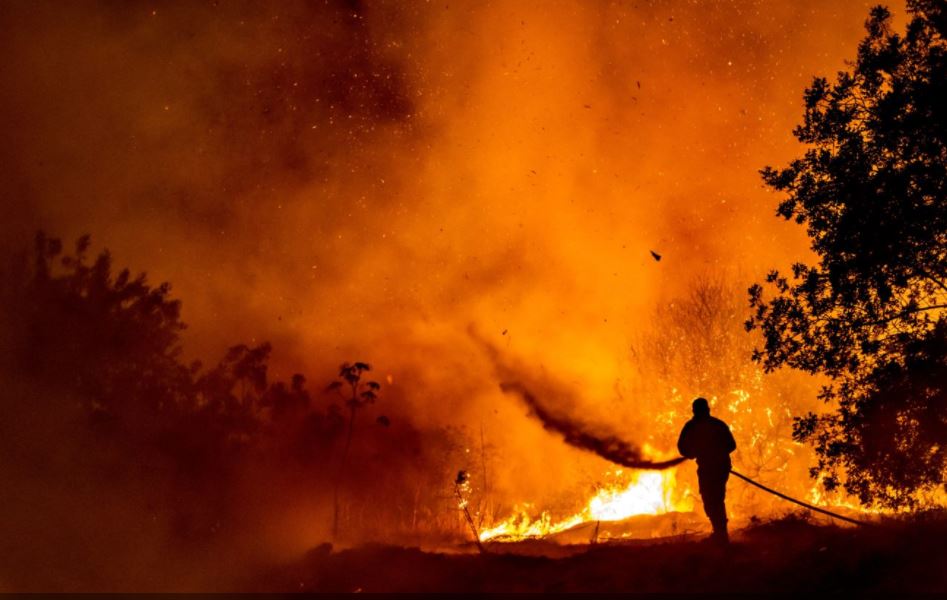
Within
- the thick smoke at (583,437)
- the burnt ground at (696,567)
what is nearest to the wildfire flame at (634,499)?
the thick smoke at (583,437)

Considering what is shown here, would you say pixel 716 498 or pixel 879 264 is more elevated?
pixel 879 264

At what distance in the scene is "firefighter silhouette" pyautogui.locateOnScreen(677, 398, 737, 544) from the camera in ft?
34.4

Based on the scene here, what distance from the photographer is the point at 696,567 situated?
10312 mm

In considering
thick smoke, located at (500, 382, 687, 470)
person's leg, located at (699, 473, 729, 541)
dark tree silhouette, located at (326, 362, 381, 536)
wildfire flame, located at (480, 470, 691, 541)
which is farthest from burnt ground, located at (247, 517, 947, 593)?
dark tree silhouette, located at (326, 362, 381, 536)

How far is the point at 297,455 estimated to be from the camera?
3612 centimetres

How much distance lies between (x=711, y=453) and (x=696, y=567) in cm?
148

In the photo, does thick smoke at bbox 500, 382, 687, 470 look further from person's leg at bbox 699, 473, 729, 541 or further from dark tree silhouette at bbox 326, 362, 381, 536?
person's leg at bbox 699, 473, 729, 541

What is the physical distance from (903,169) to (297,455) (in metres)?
30.7

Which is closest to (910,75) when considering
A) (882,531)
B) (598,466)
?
(882,531)

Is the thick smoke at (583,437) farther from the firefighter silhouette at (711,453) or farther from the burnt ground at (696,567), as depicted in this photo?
the firefighter silhouette at (711,453)

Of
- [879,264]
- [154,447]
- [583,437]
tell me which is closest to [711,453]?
[879,264]

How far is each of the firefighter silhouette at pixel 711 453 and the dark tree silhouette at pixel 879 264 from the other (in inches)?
40.6

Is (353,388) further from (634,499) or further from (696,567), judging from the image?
(696,567)

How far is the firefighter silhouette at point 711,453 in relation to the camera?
10500 mm
